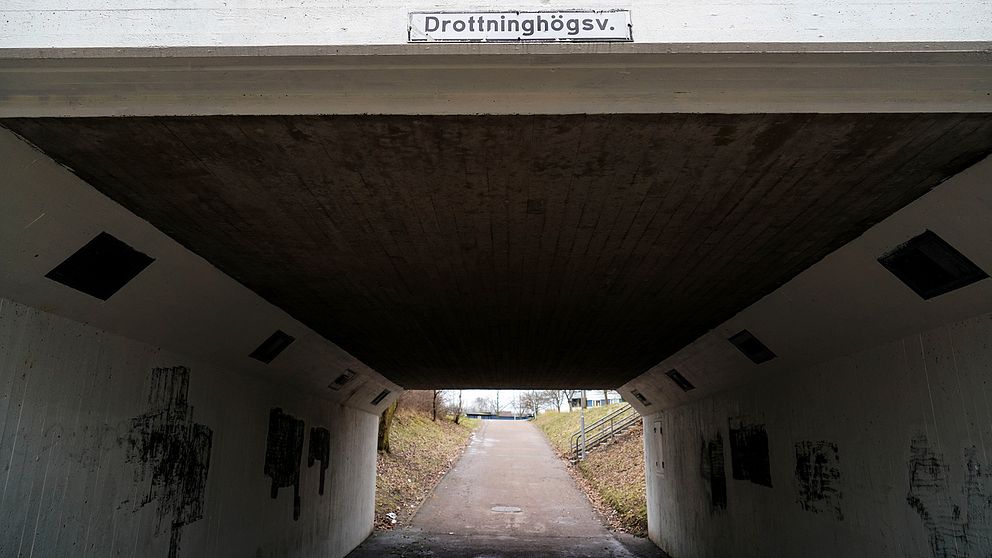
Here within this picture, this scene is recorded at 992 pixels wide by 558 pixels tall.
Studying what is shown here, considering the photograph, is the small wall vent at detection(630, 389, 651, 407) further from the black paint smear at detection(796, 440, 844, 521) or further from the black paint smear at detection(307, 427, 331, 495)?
the black paint smear at detection(796, 440, 844, 521)

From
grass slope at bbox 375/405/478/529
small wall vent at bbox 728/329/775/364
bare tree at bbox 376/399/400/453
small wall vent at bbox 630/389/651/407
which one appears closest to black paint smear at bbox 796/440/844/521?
small wall vent at bbox 728/329/775/364

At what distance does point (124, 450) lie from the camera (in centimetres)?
559

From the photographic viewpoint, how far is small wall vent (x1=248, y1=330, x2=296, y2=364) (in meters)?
8.12

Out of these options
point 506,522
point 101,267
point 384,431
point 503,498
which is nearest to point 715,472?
point 506,522

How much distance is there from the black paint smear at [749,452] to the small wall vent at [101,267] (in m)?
7.97

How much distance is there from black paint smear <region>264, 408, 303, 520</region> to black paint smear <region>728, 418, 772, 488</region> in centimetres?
704

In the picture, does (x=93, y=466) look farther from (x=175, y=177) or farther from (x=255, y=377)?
(x=255, y=377)

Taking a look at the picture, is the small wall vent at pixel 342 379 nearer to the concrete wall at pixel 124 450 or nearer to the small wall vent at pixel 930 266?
the concrete wall at pixel 124 450

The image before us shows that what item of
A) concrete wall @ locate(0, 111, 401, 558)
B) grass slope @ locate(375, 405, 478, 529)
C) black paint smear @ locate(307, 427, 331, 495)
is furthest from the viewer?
grass slope @ locate(375, 405, 478, 529)

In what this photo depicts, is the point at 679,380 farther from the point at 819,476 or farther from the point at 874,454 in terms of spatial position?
the point at 874,454

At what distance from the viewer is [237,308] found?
22.6 feet

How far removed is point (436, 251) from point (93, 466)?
10.8 feet

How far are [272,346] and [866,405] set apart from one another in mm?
6931

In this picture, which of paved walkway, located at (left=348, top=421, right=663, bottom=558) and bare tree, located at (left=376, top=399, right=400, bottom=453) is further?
bare tree, located at (left=376, top=399, right=400, bottom=453)
